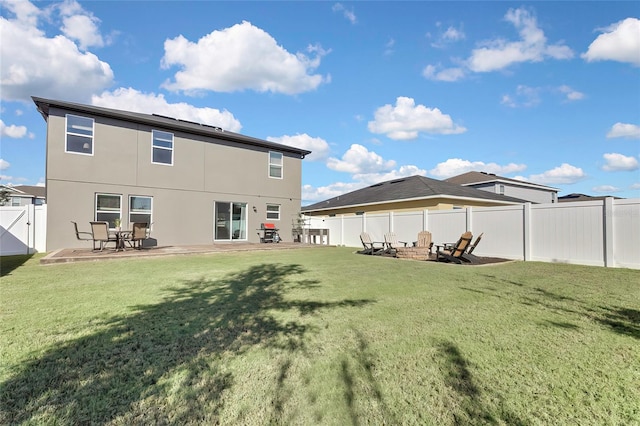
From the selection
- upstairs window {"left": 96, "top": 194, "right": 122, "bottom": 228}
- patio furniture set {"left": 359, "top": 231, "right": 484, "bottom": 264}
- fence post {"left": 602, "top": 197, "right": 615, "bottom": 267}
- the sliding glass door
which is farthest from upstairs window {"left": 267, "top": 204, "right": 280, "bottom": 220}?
fence post {"left": 602, "top": 197, "right": 615, "bottom": 267}

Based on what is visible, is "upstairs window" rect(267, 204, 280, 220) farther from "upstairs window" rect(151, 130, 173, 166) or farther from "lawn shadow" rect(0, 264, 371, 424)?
"lawn shadow" rect(0, 264, 371, 424)

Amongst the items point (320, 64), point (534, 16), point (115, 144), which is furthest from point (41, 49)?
point (534, 16)

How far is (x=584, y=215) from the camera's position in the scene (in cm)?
940

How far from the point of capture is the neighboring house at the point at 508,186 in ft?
96.2

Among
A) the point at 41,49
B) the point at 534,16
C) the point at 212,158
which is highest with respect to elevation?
the point at 534,16

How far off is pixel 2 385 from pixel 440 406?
3.37m

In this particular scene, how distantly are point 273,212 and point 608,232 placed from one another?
14947 millimetres

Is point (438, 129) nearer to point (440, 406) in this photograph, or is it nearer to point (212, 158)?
point (212, 158)

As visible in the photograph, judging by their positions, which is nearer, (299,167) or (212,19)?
(212,19)

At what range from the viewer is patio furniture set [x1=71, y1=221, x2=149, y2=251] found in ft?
35.7

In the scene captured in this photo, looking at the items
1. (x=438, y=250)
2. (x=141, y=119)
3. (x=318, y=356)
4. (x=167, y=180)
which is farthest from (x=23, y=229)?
(x=438, y=250)

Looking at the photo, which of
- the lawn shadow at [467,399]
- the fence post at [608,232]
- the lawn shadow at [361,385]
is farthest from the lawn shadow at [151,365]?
the fence post at [608,232]

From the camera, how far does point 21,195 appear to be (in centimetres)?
3353

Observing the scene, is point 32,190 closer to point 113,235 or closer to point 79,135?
point 79,135
